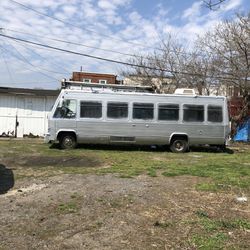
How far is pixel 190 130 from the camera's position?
67.9ft

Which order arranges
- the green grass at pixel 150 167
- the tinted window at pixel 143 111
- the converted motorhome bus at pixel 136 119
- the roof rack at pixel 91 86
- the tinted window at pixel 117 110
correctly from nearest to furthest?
the green grass at pixel 150 167, the converted motorhome bus at pixel 136 119, the tinted window at pixel 117 110, the tinted window at pixel 143 111, the roof rack at pixel 91 86

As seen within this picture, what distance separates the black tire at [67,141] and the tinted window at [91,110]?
108cm

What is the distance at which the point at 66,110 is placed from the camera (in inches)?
784

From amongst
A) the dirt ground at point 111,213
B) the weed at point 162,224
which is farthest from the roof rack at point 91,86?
the weed at point 162,224

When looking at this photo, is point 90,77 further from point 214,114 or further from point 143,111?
point 214,114

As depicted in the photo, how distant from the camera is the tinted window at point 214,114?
Result: 68.2 feet

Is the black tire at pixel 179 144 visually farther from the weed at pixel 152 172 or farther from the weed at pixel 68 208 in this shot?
the weed at pixel 68 208

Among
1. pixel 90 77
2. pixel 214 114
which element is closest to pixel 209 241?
pixel 214 114

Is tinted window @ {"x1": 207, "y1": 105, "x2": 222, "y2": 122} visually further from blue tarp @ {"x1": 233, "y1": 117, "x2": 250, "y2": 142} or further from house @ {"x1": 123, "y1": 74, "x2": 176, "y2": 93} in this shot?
house @ {"x1": 123, "y1": 74, "x2": 176, "y2": 93}

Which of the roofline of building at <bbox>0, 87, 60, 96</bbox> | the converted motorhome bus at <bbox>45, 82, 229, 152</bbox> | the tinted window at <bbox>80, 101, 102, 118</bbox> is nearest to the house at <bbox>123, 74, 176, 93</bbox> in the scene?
the roofline of building at <bbox>0, 87, 60, 96</bbox>

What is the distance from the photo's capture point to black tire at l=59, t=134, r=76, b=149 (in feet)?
65.6

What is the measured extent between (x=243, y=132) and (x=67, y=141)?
560 inches

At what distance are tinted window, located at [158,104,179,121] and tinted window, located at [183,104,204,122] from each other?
1.34ft

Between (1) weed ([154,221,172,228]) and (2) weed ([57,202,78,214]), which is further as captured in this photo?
(2) weed ([57,202,78,214])
